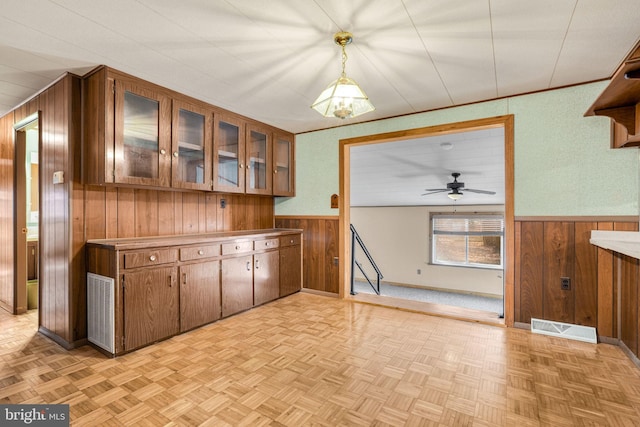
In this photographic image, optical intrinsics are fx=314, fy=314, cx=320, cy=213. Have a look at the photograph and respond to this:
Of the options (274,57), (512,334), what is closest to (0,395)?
(274,57)

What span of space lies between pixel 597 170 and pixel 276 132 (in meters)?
3.21

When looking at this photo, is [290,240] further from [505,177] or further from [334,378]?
[505,177]

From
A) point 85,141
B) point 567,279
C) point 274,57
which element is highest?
point 274,57

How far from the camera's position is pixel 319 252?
4027 mm

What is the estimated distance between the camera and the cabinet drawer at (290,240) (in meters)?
3.80

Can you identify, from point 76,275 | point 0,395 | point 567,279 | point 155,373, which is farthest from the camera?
point 567,279

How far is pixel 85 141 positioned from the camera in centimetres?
246

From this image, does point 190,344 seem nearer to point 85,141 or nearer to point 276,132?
point 85,141

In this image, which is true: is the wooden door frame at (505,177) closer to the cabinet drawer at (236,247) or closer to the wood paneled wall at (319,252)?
the wood paneled wall at (319,252)

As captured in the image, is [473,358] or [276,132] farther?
[276,132]

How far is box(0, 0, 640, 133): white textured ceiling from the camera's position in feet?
5.46

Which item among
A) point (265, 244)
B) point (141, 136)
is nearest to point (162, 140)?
point (141, 136)

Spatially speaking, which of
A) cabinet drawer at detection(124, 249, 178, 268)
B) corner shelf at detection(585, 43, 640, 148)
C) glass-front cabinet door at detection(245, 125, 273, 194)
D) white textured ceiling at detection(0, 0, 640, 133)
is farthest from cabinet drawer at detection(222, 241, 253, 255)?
corner shelf at detection(585, 43, 640, 148)

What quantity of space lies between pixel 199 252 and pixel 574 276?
3193mm
